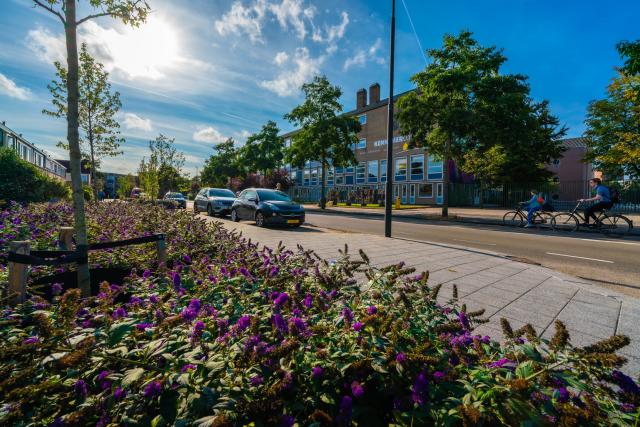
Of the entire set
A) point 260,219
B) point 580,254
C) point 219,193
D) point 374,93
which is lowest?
point 580,254

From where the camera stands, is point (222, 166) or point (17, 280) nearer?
point (17, 280)

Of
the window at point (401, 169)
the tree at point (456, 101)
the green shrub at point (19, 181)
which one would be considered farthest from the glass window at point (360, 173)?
the green shrub at point (19, 181)

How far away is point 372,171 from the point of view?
43.5 meters

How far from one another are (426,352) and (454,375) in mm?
197

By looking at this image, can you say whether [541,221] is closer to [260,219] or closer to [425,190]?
[260,219]

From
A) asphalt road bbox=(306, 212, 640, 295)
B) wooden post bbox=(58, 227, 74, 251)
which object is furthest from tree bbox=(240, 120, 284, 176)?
wooden post bbox=(58, 227, 74, 251)

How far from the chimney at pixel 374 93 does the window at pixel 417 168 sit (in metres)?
12.3

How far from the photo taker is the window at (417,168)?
1460 inches

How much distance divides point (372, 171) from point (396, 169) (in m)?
3.99

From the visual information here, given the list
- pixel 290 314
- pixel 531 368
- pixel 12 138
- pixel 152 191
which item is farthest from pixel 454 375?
pixel 12 138

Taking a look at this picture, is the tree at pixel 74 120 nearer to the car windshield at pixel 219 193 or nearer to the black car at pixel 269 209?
the black car at pixel 269 209

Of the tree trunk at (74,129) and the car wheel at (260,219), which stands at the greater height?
the tree trunk at (74,129)

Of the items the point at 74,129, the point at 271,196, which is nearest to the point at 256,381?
the point at 74,129

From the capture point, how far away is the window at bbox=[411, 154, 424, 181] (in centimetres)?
3709
